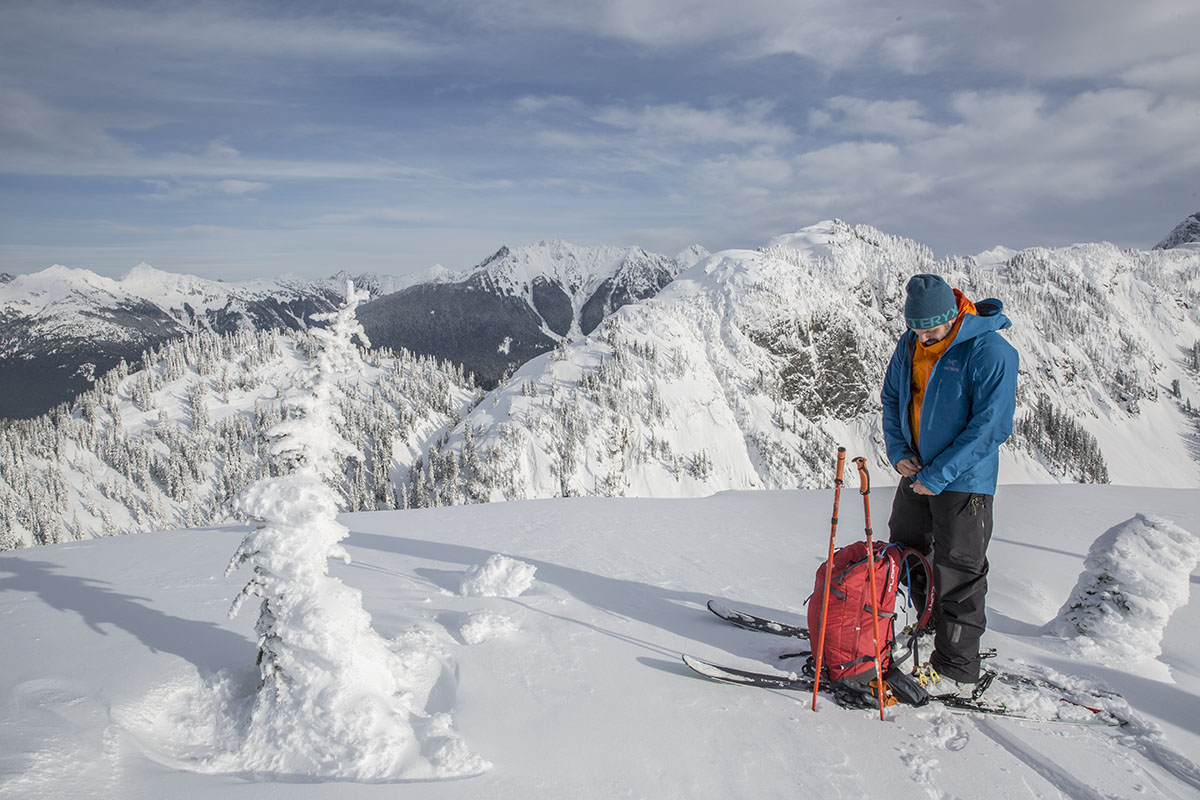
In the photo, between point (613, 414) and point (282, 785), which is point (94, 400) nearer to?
point (613, 414)

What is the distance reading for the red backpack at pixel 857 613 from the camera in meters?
4.50

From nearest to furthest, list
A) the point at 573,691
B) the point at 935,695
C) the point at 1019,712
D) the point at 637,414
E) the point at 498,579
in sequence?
the point at 1019,712
the point at 573,691
the point at 935,695
the point at 498,579
the point at 637,414

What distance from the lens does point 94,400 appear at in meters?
147

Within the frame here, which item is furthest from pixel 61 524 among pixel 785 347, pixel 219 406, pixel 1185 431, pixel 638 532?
pixel 1185 431

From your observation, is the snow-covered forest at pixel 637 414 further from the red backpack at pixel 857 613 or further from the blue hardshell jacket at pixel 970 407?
the blue hardshell jacket at pixel 970 407

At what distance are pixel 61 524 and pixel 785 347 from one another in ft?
569

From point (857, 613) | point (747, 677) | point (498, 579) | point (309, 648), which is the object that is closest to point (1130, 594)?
point (857, 613)

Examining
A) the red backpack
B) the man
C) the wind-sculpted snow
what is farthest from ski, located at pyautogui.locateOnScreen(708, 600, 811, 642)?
the wind-sculpted snow

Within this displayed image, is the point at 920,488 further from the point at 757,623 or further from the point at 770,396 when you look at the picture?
the point at 770,396

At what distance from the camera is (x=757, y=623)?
5898 millimetres

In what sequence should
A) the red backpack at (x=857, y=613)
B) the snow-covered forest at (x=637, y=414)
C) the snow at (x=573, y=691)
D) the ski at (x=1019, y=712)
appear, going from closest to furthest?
1. the snow at (x=573, y=691)
2. the ski at (x=1019, y=712)
3. the red backpack at (x=857, y=613)
4. the snow-covered forest at (x=637, y=414)

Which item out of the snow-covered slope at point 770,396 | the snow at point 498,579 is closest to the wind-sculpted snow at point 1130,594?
the snow at point 498,579

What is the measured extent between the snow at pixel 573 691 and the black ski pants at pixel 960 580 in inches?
20.8

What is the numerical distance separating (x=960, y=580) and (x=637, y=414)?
11092 centimetres
